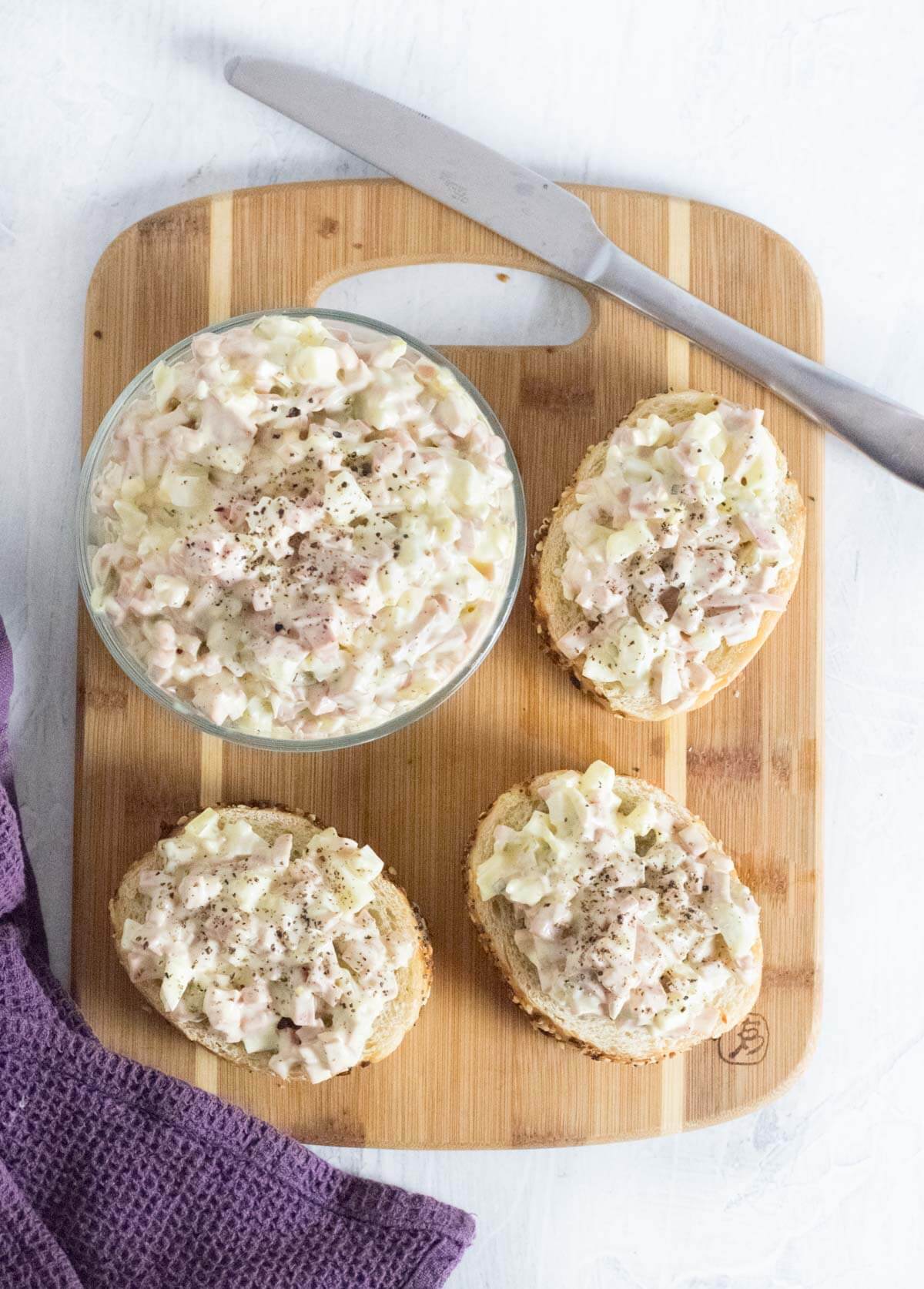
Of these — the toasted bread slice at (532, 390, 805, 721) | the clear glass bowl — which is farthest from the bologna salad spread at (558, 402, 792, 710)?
the clear glass bowl

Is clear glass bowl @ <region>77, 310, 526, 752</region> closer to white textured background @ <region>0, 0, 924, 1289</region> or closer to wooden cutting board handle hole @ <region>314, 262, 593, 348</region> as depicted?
wooden cutting board handle hole @ <region>314, 262, 593, 348</region>

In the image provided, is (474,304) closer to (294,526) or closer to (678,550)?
(678,550)

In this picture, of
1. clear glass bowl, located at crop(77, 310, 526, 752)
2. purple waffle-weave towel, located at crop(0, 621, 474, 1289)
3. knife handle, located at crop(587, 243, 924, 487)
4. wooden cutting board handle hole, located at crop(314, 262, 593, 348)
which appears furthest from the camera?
wooden cutting board handle hole, located at crop(314, 262, 593, 348)

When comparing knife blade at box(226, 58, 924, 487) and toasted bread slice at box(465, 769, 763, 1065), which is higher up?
knife blade at box(226, 58, 924, 487)

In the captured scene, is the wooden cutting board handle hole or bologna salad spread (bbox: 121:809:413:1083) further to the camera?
the wooden cutting board handle hole

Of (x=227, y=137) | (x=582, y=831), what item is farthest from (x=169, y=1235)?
(x=227, y=137)

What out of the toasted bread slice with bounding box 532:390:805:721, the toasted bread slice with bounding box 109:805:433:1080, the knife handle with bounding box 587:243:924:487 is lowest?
the toasted bread slice with bounding box 109:805:433:1080

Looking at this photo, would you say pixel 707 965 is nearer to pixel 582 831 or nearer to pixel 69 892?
pixel 582 831

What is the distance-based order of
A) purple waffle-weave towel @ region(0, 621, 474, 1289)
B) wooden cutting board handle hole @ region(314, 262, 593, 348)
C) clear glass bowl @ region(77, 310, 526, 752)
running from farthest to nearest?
wooden cutting board handle hole @ region(314, 262, 593, 348)
purple waffle-weave towel @ region(0, 621, 474, 1289)
clear glass bowl @ region(77, 310, 526, 752)
